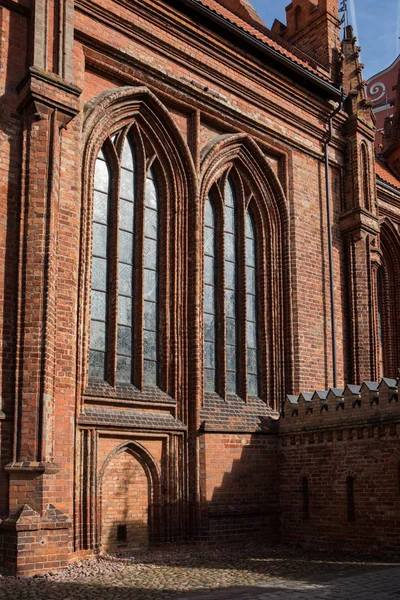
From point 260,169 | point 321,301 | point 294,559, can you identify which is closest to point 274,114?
point 260,169

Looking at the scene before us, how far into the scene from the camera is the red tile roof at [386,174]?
22.3m

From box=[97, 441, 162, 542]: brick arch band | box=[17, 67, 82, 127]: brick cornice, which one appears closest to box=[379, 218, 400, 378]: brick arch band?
box=[97, 441, 162, 542]: brick arch band

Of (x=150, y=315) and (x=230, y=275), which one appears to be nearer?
(x=150, y=315)

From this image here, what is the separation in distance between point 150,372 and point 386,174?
13.8 m

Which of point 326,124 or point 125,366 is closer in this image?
point 125,366

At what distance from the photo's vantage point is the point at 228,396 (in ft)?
47.0

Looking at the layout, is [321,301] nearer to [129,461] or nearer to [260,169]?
[260,169]

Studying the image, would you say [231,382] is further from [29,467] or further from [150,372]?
[29,467]

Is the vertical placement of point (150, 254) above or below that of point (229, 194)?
below

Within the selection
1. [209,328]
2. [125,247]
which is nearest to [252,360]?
[209,328]

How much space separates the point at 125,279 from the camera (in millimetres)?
13070

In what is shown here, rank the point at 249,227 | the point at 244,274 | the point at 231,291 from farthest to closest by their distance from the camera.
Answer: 1. the point at 249,227
2. the point at 244,274
3. the point at 231,291

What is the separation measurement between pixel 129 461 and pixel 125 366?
166 centimetres

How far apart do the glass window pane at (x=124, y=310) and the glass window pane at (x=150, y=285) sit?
0.43m
